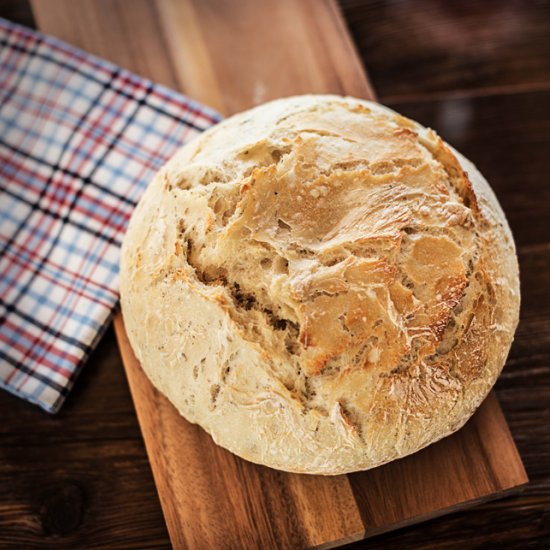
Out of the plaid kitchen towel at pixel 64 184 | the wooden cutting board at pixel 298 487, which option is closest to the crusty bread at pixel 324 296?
the wooden cutting board at pixel 298 487

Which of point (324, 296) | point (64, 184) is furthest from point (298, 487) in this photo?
point (64, 184)

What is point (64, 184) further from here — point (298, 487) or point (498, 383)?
point (498, 383)

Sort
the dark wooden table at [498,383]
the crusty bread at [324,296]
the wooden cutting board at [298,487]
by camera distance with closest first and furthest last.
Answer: the crusty bread at [324,296]
the wooden cutting board at [298,487]
the dark wooden table at [498,383]

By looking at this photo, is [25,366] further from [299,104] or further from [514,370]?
[514,370]

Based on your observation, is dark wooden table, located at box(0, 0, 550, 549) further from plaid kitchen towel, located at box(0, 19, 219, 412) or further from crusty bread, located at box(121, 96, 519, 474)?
crusty bread, located at box(121, 96, 519, 474)

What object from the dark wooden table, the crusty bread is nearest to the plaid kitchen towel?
the dark wooden table

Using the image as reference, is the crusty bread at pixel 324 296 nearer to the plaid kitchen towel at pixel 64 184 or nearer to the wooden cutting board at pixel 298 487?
the wooden cutting board at pixel 298 487

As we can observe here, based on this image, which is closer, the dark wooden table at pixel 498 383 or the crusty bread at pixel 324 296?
Answer: the crusty bread at pixel 324 296
